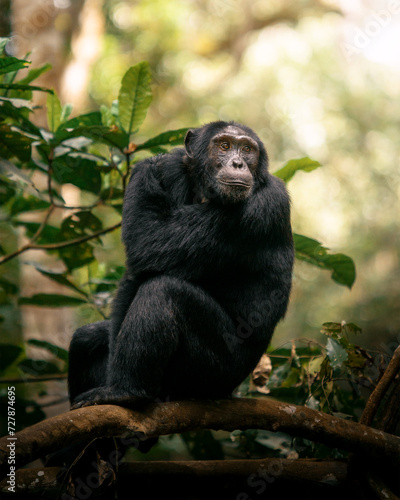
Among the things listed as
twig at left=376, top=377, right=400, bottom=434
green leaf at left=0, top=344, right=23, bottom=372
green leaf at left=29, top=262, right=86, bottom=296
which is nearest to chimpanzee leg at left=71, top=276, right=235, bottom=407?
twig at left=376, top=377, right=400, bottom=434

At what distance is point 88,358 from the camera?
4.18m

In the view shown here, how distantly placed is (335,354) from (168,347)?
4.66 feet

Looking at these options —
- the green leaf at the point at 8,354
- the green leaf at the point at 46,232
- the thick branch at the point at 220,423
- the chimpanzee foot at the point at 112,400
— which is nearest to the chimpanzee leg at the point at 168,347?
the chimpanzee foot at the point at 112,400

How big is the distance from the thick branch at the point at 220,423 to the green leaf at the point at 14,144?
2.54 meters

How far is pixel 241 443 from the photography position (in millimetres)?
4852

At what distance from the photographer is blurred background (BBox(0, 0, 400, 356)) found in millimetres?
12555

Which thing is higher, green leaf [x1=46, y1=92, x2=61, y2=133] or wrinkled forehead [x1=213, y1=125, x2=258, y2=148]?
wrinkled forehead [x1=213, y1=125, x2=258, y2=148]

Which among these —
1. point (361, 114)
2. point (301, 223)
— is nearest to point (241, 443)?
point (301, 223)

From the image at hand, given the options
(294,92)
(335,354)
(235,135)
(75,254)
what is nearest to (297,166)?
(235,135)

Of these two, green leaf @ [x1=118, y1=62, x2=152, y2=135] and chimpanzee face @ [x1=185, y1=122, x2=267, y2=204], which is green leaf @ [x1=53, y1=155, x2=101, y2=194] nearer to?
green leaf @ [x1=118, y1=62, x2=152, y2=135]

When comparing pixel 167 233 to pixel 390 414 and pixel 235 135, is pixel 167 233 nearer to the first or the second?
pixel 235 135

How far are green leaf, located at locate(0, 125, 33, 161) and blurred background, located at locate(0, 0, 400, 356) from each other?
4973mm

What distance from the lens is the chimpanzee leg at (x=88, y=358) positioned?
13.5 ft

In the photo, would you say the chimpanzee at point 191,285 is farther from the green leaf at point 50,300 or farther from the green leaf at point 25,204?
the green leaf at point 25,204
